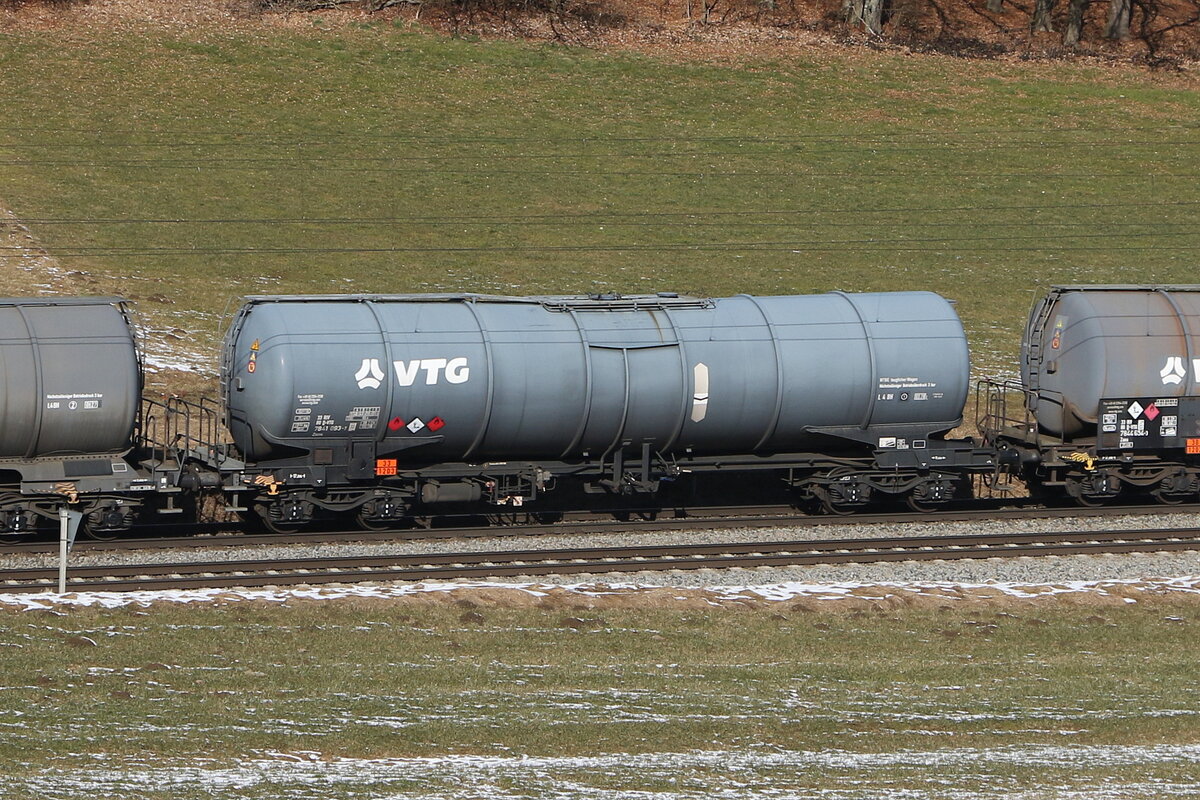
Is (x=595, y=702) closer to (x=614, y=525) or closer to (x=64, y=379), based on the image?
(x=614, y=525)

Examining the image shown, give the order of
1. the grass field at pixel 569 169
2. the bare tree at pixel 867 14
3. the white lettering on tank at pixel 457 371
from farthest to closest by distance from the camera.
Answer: the bare tree at pixel 867 14 < the grass field at pixel 569 169 < the white lettering on tank at pixel 457 371

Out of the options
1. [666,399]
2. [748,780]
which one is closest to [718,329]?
[666,399]

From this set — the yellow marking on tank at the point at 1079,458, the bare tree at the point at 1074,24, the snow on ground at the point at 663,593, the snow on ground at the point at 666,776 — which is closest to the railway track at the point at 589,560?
the snow on ground at the point at 663,593

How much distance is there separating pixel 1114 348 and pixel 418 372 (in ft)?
41.0

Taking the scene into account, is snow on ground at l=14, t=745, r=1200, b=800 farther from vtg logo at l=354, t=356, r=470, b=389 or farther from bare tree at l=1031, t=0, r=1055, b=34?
bare tree at l=1031, t=0, r=1055, b=34

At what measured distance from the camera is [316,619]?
20.6 meters

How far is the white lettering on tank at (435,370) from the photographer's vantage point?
24188 millimetres

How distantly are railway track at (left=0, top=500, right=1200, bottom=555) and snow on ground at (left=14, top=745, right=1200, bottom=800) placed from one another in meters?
10.2

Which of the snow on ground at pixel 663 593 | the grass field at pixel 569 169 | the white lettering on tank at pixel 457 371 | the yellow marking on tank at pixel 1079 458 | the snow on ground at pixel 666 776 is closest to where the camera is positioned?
the snow on ground at pixel 666 776

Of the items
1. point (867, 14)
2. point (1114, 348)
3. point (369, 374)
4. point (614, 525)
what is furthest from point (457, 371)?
point (867, 14)

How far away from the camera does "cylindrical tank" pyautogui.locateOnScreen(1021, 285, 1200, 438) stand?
27141 mm

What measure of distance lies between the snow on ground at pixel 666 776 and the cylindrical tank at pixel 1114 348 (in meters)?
12.5

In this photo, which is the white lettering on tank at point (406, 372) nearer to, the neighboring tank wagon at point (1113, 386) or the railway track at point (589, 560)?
the railway track at point (589, 560)

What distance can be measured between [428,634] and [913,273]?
2792cm
